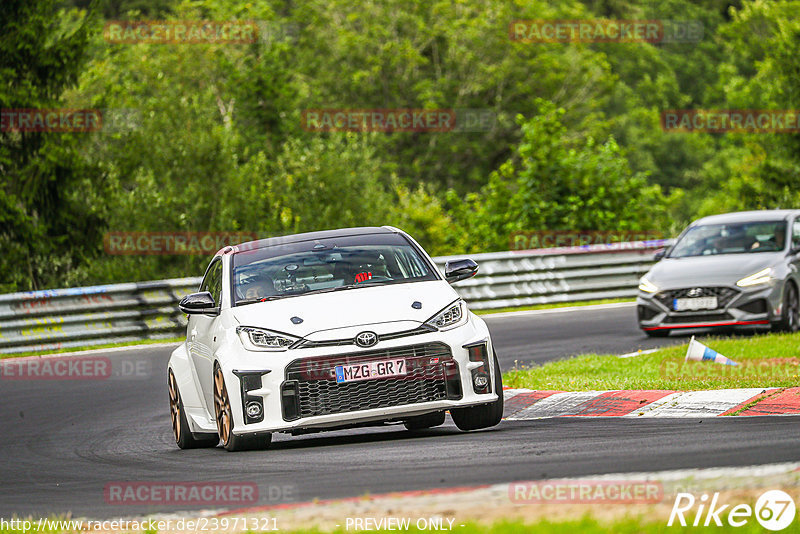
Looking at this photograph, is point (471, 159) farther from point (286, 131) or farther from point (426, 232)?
point (426, 232)

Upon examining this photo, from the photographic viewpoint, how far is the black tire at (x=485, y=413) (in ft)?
30.5

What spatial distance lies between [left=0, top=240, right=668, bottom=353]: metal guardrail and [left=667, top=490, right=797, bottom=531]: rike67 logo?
1530 centimetres

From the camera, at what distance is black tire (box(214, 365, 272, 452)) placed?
9055 millimetres

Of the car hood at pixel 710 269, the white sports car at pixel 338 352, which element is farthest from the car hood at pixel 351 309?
the car hood at pixel 710 269

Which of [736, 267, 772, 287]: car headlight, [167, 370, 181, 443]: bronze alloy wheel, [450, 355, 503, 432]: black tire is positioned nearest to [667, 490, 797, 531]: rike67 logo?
[450, 355, 503, 432]: black tire

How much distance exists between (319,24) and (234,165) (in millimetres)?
32876

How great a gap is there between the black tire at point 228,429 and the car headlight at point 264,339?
0.31m

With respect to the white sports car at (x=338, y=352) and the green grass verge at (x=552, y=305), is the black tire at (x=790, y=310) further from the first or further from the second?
the white sports car at (x=338, y=352)

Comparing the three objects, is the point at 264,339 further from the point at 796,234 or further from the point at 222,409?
the point at 796,234

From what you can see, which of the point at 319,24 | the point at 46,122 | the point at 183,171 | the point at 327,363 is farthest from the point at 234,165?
the point at 319,24

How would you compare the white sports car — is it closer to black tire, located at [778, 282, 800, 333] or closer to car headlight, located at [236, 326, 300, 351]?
car headlight, located at [236, 326, 300, 351]

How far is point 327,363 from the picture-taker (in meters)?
8.71

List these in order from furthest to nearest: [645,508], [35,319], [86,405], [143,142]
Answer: [143,142]
[35,319]
[86,405]
[645,508]

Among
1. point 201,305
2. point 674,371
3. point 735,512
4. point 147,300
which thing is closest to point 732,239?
point 674,371
